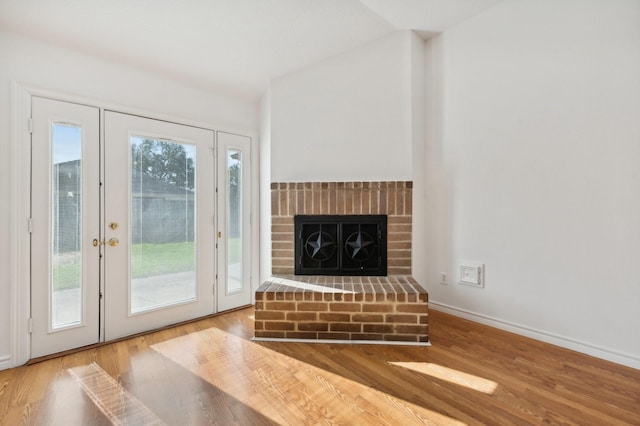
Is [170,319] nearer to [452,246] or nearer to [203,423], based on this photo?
[203,423]

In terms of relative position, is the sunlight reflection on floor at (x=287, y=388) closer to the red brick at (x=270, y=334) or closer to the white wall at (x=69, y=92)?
the red brick at (x=270, y=334)

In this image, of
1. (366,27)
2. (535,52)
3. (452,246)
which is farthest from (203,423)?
(535,52)

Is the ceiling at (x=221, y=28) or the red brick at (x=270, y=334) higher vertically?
the ceiling at (x=221, y=28)

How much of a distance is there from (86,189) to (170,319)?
130cm

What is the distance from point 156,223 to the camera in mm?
2641

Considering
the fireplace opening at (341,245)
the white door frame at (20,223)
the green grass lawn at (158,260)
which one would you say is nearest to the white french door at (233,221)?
the green grass lawn at (158,260)

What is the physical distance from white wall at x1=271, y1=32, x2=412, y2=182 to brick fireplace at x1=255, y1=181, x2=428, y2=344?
0.18m

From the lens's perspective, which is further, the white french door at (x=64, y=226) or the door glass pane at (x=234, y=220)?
the door glass pane at (x=234, y=220)

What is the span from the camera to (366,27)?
249cm

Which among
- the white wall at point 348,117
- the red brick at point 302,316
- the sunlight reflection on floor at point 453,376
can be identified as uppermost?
the white wall at point 348,117

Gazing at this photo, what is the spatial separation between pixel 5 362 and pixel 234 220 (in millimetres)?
1889

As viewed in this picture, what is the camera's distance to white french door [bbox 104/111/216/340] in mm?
2422

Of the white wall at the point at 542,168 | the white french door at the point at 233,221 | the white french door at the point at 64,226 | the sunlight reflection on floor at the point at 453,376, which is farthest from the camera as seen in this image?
the white french door at the point at 233,221

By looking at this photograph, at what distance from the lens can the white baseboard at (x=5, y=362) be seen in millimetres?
1962
